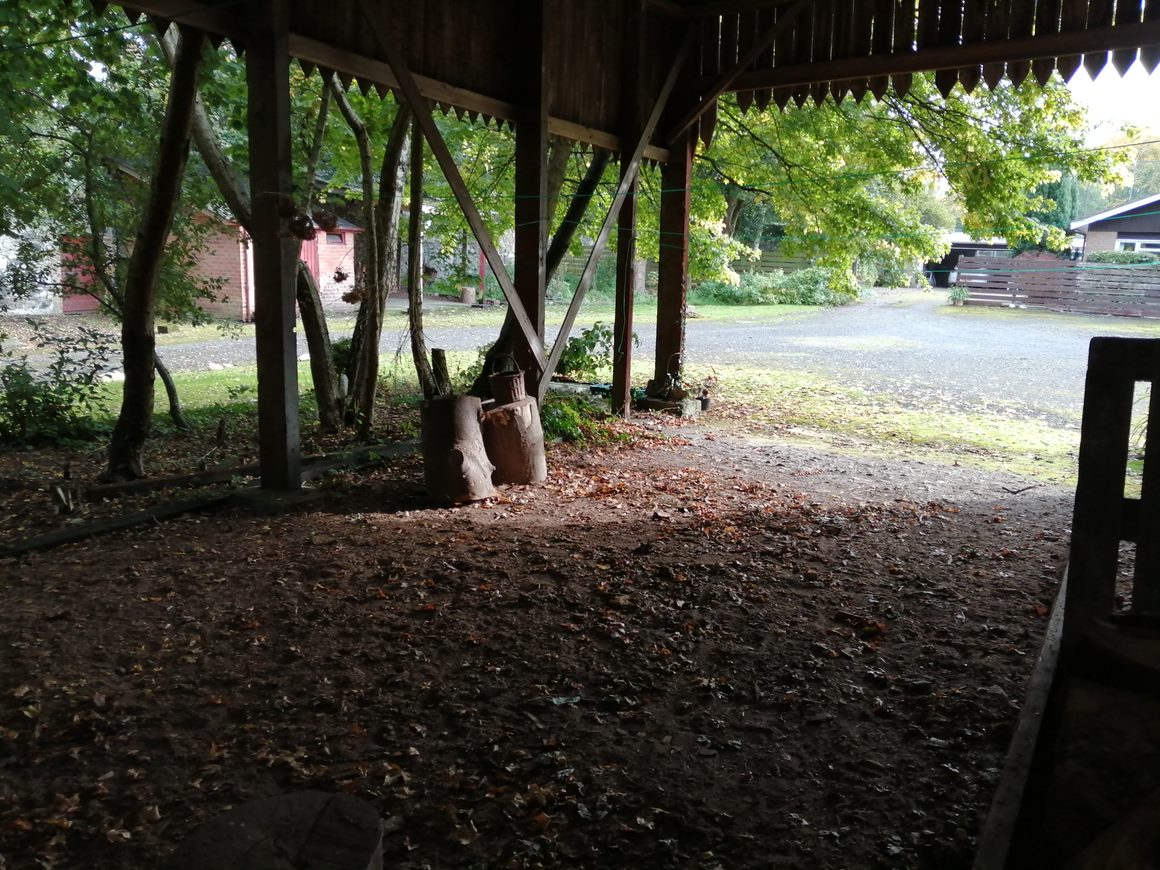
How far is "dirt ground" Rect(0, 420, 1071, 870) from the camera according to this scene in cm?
276

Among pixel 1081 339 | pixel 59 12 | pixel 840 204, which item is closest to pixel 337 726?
pixel 59 12

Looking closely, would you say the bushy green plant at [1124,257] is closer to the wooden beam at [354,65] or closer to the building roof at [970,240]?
the building roof at [970,240]

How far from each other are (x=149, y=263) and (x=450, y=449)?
264cm

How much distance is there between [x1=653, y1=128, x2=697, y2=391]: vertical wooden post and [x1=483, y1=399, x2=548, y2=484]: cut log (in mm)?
4100

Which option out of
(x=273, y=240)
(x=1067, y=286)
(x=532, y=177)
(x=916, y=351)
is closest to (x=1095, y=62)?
(x=532, y=177)

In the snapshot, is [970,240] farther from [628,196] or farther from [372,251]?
[372,251]

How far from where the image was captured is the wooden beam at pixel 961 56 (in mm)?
7742

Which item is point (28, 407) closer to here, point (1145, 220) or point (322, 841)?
point (322, 841)

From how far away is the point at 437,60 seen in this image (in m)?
7.41

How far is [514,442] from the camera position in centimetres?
721

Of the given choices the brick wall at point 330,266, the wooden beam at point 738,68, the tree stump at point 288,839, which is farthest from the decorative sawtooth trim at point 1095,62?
the brick wall at point 330,266

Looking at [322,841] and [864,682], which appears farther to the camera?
[864,682]

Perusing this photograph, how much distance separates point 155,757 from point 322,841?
1712mm

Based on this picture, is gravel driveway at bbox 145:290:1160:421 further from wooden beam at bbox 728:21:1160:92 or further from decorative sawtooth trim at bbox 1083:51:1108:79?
wooden beam at bbox 728:21:1160:92
